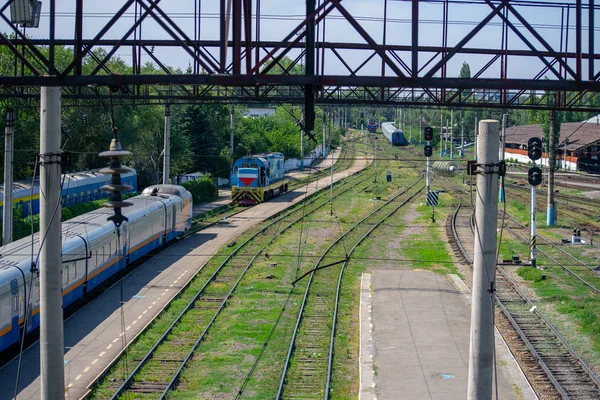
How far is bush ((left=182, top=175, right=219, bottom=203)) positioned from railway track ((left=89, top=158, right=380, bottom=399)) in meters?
14.2

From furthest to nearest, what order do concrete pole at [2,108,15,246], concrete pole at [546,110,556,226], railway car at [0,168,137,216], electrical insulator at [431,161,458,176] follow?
electrical insulator at [431,161,458,176], concrete pole at [546,110,556,226], railway car at [0,168,137,216], concrete pole at [2,108,15,246]

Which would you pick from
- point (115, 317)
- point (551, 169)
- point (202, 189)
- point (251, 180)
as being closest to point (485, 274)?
point (115, 317)

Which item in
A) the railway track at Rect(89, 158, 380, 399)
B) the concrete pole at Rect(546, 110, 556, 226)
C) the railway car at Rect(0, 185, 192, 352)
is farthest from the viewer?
the concrete pole at Rect(546, 110, 556, 226)

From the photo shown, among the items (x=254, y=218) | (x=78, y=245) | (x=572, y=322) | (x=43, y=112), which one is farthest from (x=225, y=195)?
(x=43, y=112)

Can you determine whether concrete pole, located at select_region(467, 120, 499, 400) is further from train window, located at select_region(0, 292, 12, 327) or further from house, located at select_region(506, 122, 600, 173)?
house, located at select_region(506, 122, 600, 173)

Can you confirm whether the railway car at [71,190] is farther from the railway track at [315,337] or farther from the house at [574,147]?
the house at [574,147]

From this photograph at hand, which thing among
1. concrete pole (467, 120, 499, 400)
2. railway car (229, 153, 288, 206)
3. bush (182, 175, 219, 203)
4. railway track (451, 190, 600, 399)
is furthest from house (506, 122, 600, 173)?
concrete pole (467, 120, 499, 400)

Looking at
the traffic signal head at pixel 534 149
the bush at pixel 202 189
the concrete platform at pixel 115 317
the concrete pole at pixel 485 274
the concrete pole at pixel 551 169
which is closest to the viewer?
the concrete pole at pixel 485 274

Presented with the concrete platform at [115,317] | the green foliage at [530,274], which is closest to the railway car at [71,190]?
the concrete platform at [115,317]

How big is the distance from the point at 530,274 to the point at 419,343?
917 centimetres

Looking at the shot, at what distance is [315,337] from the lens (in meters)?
18.8

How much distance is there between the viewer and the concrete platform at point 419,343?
1503 cm

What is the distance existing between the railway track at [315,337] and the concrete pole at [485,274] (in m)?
4.98

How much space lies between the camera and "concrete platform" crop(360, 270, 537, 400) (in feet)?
49.3
